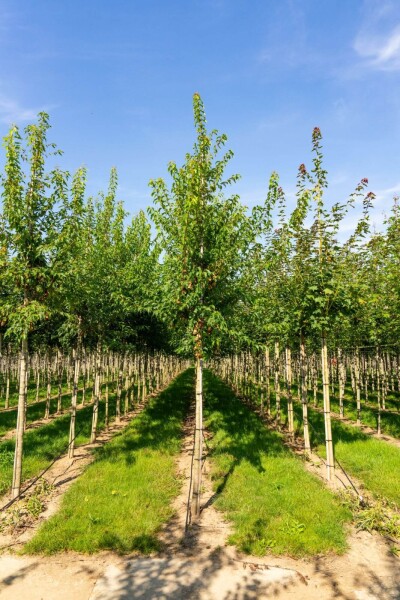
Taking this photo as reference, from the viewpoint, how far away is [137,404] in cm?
2798

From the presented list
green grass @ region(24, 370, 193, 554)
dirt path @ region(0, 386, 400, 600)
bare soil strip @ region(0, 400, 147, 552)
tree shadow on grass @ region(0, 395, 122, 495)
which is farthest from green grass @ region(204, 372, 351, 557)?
tree shadow on grass @ region(0, 395, 122, 495)

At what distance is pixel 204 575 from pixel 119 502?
11.6ft

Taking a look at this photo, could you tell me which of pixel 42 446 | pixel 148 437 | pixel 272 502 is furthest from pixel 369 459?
pixel 42 446

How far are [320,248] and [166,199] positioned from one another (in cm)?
557

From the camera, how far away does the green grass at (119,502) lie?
8227 mm

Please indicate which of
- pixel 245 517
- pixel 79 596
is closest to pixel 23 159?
pixel 79 596

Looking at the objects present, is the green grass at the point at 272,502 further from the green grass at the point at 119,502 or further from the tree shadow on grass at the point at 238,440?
the green grass at the point at 119,502

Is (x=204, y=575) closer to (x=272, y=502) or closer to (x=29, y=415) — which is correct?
(x=272, y=502)

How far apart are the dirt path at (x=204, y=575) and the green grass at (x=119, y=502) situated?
0.37 meters

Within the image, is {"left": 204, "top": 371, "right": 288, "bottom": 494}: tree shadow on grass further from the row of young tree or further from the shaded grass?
the shaded grass

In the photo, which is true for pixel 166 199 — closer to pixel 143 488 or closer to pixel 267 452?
pixel 143 488

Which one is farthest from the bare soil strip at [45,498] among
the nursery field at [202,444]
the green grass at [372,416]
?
the green grass at [372,416]

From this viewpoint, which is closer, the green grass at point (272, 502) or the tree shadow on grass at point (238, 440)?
the green grass at point (272, 502)

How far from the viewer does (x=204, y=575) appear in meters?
7.21
